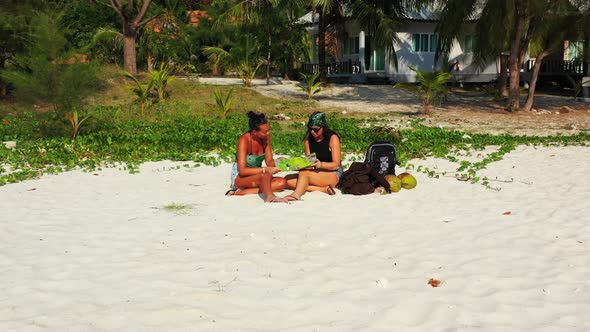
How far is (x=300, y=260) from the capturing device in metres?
4.76

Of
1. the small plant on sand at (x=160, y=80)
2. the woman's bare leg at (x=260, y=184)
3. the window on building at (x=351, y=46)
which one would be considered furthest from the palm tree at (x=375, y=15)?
the woman's bare leg at (x=260, y=184)

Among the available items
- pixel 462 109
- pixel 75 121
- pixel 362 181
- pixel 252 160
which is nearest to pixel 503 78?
pixel 462 109

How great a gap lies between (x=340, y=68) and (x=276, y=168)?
24.7 meters

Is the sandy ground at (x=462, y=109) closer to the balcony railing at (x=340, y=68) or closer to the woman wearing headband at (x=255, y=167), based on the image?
the balcony railing at (x=340, y=68)

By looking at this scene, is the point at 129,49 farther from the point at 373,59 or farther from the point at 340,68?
the point at 373,59

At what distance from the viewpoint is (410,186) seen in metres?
7.64

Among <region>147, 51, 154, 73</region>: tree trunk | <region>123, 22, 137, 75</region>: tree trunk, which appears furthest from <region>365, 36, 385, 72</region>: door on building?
<region>123, 22, 137, 75</region>: tree trunk

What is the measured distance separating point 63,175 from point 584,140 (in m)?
10.6

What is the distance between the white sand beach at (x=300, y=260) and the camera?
11.9 feet

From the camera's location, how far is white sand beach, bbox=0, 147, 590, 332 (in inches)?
143

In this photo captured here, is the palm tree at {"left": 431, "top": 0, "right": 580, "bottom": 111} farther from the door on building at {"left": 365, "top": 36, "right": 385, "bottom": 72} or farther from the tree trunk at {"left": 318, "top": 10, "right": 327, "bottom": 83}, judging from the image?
the door on building at {"left": 365, "top": 36, "right": 385, "bottom": 72}

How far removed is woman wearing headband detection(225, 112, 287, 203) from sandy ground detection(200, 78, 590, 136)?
27.0ft

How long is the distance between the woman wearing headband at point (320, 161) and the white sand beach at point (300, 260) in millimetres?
277

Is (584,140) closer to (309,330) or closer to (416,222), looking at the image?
(416,222)
